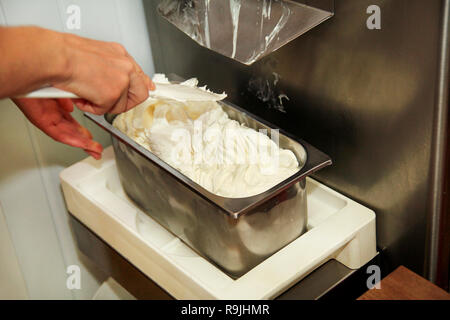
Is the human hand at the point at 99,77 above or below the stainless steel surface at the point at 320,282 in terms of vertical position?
above

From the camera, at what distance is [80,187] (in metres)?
1.10

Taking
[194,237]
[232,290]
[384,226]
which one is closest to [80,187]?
[194,237]

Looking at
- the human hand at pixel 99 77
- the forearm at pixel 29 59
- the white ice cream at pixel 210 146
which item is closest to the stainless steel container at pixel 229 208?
the white ice cream at pixel 210 146

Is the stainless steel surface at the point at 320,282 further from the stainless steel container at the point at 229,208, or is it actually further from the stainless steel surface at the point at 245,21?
the stainless steel surface at the point at 245,21

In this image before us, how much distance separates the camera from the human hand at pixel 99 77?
2.43 feet

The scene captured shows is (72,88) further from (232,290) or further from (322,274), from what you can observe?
(322,274)

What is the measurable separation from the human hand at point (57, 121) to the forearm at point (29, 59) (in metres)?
0.23

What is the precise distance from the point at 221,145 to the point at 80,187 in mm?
339

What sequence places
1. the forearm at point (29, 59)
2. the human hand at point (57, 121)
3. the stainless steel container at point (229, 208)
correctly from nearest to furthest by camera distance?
the forearm at point (29, 59), the stainless steel container at point (229, 208), the human hand at point (57, 121)

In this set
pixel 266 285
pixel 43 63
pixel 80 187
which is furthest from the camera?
pixel 80 187

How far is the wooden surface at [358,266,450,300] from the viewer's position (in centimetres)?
85

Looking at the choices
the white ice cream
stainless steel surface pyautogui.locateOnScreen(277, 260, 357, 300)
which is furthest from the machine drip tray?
the white ice cream

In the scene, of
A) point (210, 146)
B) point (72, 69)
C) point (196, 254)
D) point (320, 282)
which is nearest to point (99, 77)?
point (72, 69)

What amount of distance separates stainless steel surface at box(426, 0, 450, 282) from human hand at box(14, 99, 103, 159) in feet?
1.81
